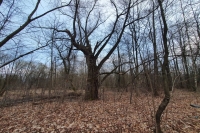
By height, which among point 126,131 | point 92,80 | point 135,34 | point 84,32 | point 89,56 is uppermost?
point 135,34

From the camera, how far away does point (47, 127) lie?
403 cm

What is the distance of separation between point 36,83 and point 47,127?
30.1ft

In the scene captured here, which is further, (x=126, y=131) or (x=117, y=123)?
(x=117, y=123)

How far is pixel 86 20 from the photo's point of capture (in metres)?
10.9

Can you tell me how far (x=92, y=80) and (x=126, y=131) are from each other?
5.64m

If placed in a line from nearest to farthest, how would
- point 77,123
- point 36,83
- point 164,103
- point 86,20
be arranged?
point 164,103 → point 77,123 → point 86,20 → point 36,83

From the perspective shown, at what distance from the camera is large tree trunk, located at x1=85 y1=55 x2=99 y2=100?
8845 mm

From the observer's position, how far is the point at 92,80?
9000mm

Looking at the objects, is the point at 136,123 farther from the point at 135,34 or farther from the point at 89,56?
the point at 135,34

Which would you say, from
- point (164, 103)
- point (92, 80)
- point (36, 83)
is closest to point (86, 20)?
point (92, 80)

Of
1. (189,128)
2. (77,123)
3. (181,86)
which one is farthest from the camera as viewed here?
(181,86)

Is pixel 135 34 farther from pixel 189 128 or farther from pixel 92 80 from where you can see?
pixel 189 128

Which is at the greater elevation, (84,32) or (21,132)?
(84,32)

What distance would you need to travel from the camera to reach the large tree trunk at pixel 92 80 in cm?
885
